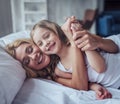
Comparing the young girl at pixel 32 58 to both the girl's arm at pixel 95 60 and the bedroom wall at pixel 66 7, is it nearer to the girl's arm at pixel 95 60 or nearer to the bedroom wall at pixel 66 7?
the girl's arm at pixel 95 60

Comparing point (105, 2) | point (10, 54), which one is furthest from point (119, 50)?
point (105, 2)

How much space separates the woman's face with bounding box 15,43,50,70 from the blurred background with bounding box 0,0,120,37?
4.14 feet

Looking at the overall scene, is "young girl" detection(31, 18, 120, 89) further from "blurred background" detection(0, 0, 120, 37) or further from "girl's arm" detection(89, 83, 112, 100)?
"blurred background" detection(0, 0, 120, 37)

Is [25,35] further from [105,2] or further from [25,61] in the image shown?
[105,2]

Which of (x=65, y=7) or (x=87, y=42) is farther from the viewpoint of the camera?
(x=65, y=7)

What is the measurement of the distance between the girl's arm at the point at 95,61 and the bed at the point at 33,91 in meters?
0.09

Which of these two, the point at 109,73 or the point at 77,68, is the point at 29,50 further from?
the point at 109,73

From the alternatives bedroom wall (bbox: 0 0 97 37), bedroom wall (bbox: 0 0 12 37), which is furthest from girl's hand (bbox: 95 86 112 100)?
bedroom wall (bbox: 0 0 97 37)

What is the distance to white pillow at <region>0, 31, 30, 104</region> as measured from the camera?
0.78 m

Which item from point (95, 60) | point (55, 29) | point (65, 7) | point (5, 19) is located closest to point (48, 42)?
point (55, 29)

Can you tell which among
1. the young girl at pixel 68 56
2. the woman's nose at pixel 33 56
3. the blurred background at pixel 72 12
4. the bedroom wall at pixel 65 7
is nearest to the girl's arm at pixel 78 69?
the young girl at pixel 68 56

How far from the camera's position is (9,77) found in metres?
0.82

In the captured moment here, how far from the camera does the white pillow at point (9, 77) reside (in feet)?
2.55

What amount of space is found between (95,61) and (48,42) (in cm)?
18
